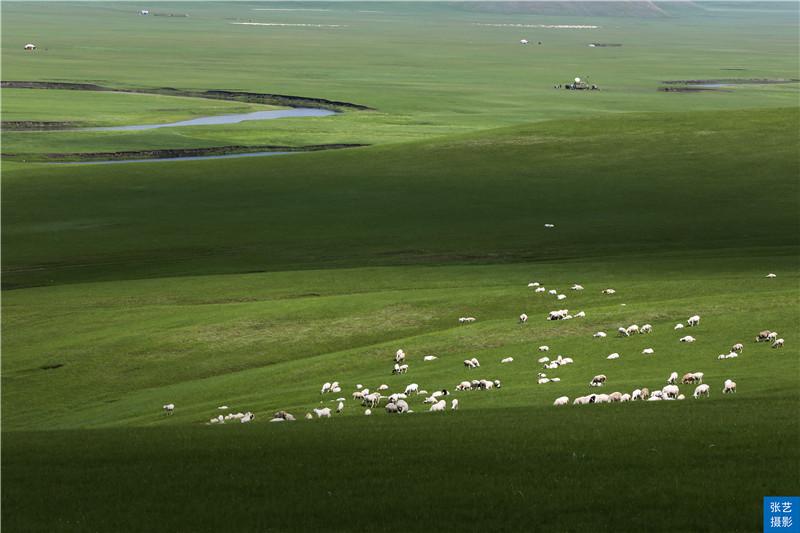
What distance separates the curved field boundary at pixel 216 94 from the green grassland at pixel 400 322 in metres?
30.1

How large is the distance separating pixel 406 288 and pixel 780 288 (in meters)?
18.4

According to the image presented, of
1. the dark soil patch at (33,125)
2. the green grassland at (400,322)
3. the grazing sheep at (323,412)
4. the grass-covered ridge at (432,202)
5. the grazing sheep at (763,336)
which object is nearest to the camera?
the green grassland at (400,322)

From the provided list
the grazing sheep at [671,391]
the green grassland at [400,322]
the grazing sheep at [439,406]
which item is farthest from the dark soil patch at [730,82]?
the grazing sheep at [439,406]

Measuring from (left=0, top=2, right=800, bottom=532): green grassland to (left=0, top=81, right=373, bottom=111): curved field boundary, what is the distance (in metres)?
30.1

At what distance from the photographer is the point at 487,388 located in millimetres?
35031

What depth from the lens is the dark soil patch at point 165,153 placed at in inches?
4513

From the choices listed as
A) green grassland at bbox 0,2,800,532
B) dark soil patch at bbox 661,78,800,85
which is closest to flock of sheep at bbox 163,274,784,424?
green grassland at bbox 0,2,800,532

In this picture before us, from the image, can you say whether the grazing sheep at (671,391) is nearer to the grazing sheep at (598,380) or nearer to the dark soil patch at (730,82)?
the grazing sheep at (598,380)

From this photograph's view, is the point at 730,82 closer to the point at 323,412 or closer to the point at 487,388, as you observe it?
the point at 487,388

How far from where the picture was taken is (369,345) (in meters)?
44.6

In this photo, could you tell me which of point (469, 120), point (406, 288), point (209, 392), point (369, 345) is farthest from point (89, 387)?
point (469, 120)

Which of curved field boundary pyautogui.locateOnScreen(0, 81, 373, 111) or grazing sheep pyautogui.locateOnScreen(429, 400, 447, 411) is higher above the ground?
curved field boundary pyautogui.locateOnScreen(0, 81, 373, 111)

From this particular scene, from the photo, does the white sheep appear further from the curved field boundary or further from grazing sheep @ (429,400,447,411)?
the curved field boundary

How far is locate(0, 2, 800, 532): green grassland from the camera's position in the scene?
2027 centimetres
